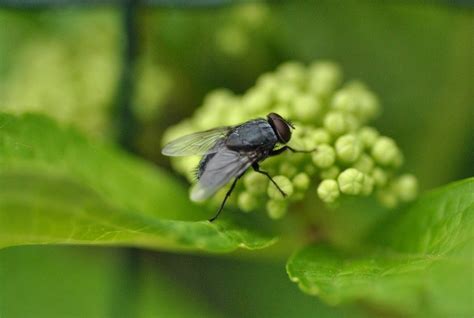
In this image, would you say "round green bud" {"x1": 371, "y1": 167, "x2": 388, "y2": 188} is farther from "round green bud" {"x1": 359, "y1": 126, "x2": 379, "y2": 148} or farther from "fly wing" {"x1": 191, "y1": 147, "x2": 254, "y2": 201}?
"fly wing" {"x1": 191, "y1": 147, "x2": 254, "y2": 201}

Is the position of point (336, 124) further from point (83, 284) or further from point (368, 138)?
point (83, 284)

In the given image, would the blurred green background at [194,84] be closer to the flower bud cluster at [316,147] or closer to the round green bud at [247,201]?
the flower bud cluster at [316,147]

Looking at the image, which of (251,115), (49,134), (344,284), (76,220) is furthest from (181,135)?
(344,284)

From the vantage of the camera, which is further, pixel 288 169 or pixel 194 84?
pixel 194 84

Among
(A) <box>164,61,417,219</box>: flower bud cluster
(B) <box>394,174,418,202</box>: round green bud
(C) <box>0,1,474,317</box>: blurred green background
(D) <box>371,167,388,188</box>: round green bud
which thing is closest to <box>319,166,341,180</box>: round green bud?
(A) <box>164,61,417,219</box>: flower bud cluster

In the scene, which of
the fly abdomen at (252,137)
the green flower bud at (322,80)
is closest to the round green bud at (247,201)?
the fly abdomen at (252,137)

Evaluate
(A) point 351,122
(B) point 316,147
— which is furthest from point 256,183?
(A) point 351,122

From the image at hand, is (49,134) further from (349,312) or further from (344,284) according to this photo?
(349,312)
